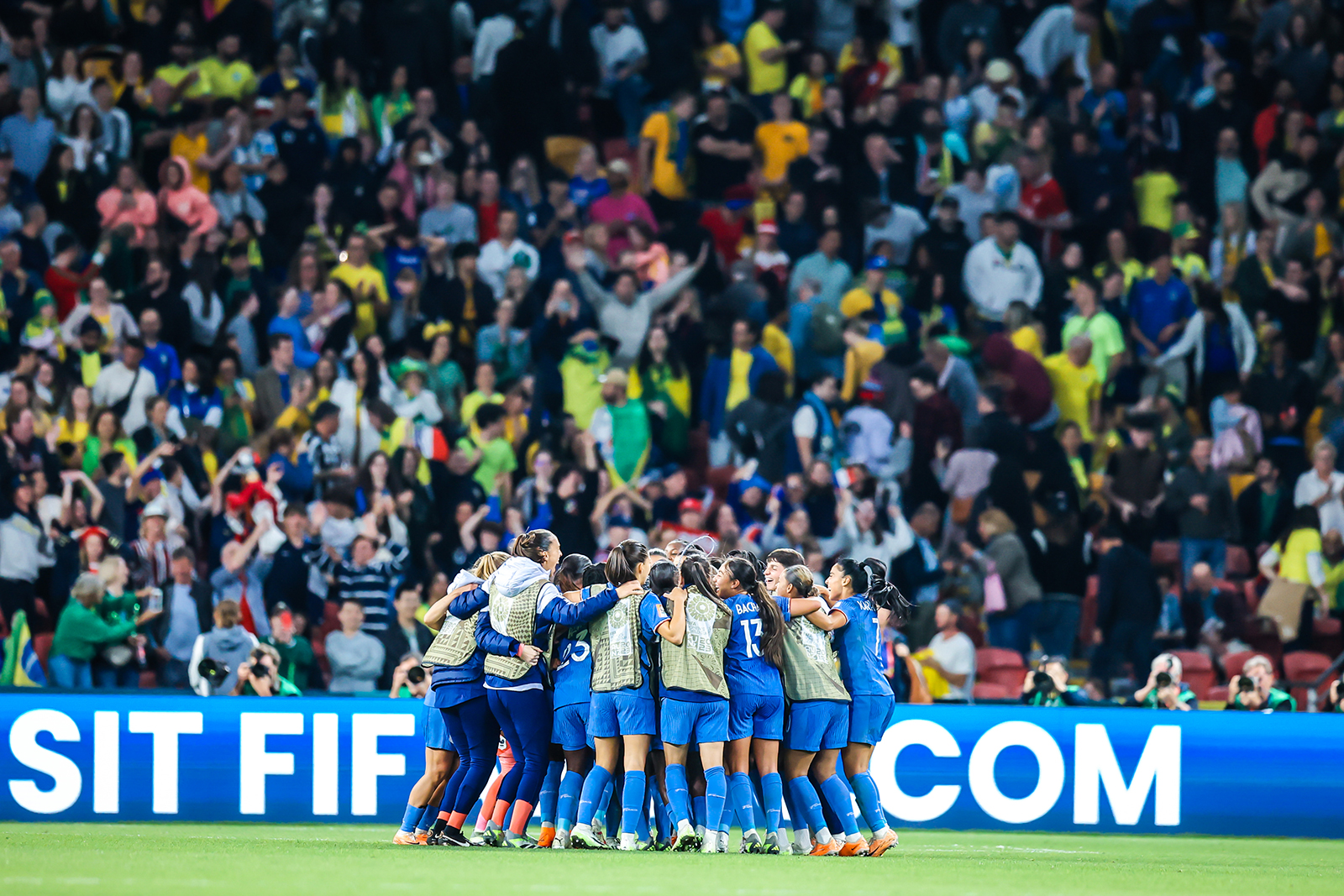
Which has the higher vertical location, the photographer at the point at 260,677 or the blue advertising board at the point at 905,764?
the photographer at the point at 260,677

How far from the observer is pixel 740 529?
1739cm

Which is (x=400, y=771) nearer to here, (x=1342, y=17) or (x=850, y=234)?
(x=850, y=234)

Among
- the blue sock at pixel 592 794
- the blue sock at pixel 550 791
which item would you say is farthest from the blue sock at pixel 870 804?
the blue sock at pixel 550 791

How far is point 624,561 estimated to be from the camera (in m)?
11.5

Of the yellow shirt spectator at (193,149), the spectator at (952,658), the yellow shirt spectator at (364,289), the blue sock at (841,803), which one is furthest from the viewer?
the yellow shirt spectator at (193,149)

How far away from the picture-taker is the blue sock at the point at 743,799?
11.3 metres

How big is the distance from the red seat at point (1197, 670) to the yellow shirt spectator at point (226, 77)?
11372 mm

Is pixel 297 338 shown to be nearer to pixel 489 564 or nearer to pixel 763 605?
pixel 489 564

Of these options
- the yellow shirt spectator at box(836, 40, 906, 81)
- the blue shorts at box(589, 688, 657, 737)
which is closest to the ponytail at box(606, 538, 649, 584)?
the blue shorts at box(589, 688, 657, 737)

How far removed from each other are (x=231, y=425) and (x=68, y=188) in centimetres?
371

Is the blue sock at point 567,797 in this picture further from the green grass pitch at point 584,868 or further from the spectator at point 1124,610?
the spectator at point 1124,610

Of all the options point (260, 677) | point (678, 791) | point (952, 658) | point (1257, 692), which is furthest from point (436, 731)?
point (1257, 692)

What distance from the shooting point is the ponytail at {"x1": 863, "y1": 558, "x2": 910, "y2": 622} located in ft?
38.6

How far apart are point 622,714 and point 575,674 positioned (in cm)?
41
